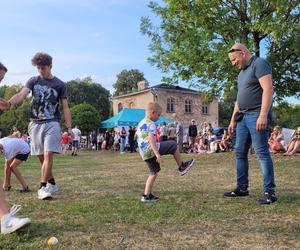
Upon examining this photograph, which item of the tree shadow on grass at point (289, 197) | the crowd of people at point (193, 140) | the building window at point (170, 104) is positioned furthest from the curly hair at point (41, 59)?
the building window at point (170, 104)

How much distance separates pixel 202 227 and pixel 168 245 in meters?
0.74

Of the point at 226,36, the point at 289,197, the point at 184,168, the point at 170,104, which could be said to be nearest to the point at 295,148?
the point at 226,36

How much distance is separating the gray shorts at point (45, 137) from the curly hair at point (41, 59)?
883 mm

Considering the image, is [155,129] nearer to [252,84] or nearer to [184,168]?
[184,168]

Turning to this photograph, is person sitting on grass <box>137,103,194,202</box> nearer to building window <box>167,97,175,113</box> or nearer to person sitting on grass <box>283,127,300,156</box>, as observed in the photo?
person sitting on grass <box>283,127,300,156</box>

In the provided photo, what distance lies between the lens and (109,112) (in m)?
83.8

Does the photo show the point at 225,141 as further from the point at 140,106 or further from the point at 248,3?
the point at 140,106

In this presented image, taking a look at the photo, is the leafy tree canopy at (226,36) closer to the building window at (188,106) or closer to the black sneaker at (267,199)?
the black sneaker at (267,199)

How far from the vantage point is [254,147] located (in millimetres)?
5953

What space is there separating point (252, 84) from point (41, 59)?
306 centimetres

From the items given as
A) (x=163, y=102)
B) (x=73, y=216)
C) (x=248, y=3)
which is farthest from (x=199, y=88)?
(x=163, y=102)

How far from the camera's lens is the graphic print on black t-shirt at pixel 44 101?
6566 millimetres

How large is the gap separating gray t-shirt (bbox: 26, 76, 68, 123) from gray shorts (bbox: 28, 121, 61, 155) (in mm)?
93

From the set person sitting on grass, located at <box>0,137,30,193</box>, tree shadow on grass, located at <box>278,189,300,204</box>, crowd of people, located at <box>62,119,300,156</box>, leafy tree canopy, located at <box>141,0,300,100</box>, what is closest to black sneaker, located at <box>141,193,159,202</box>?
tree shadow on grass, located at <box>278,189,300,204</box>
